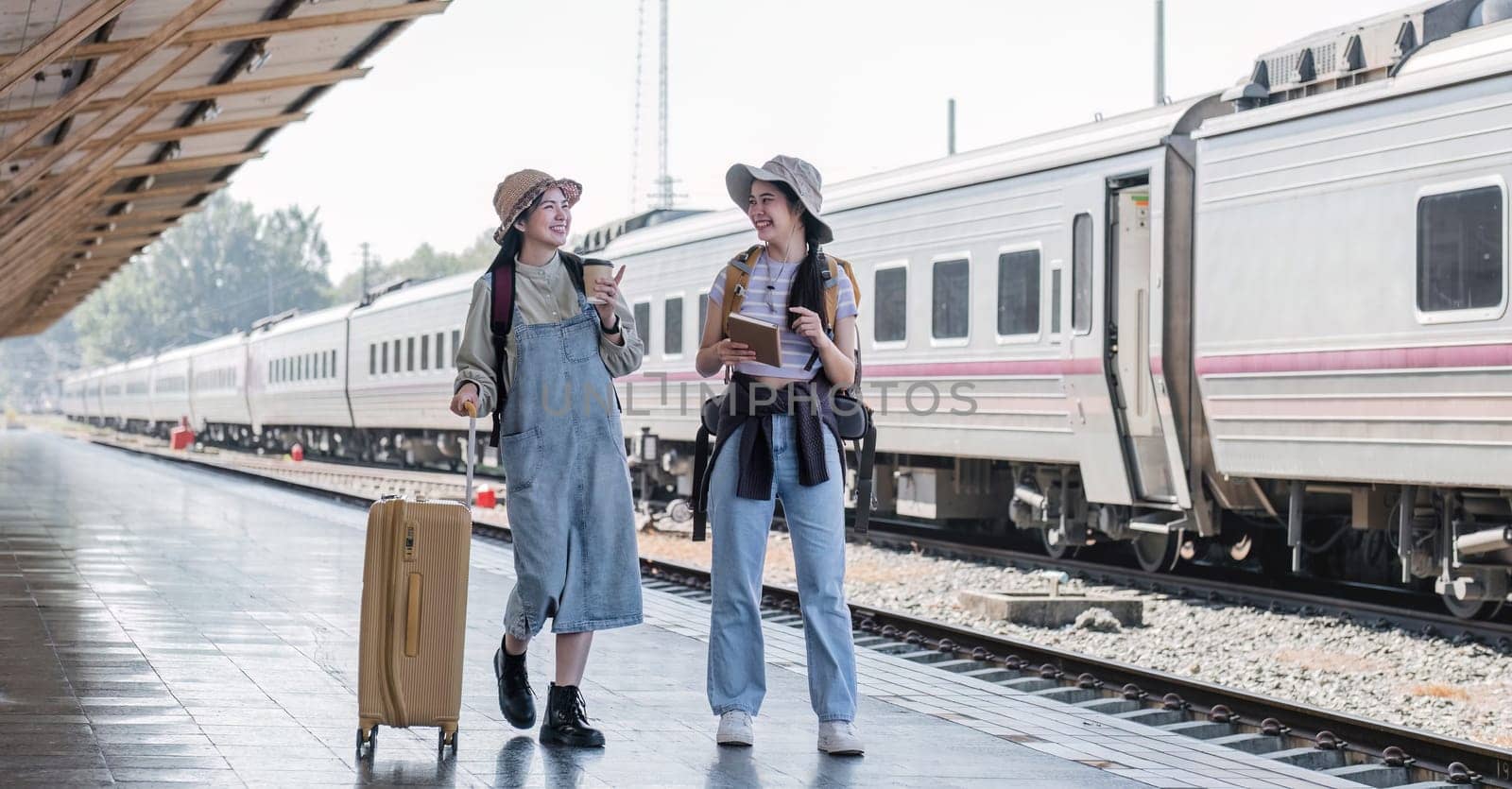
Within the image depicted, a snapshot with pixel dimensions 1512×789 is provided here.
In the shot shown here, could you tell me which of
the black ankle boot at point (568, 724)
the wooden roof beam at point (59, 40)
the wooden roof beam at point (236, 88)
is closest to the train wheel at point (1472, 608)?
the black ankle boot at point (568, 724)

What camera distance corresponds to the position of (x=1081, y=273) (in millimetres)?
13711

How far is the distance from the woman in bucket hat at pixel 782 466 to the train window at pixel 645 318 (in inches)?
600

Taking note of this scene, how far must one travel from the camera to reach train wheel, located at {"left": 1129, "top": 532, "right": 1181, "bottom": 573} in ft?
45.8

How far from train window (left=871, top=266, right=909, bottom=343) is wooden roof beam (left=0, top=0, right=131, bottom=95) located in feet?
24.6

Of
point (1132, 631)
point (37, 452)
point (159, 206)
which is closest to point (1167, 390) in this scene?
point (1132, 631)

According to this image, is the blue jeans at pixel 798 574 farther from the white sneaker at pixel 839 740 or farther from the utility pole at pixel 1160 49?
the utility pole at pixel 1160 49

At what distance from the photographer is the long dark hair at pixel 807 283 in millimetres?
6055

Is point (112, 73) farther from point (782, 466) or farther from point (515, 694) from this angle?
point (782, 466)

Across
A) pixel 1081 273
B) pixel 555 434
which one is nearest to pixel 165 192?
pixel 1081 273

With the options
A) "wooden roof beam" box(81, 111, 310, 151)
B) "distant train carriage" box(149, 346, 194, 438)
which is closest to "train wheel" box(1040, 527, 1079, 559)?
"wooden roof beam" box(81, 111, 310, 151)

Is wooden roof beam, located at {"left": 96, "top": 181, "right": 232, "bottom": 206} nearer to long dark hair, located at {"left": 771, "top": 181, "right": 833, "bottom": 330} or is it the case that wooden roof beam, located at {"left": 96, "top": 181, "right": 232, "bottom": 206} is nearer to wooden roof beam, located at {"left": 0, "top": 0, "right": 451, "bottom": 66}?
wooden roof beam, located at {"left": 0, "top": 0, "right": 451, "bottom": 66}

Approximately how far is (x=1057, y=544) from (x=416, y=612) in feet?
32.7

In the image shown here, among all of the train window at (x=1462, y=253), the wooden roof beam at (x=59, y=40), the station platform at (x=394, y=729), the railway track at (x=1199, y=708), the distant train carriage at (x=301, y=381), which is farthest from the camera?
the distant train carriage at (x=301, y=381)

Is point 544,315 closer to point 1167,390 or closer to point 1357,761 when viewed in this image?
point 1357,761
